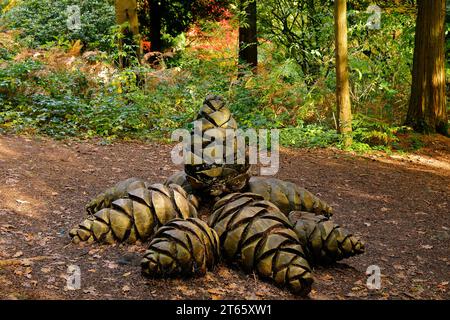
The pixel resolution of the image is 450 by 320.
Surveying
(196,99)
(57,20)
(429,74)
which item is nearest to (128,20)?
(196,99)

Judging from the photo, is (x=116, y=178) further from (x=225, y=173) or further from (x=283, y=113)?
(x=283, y=113)

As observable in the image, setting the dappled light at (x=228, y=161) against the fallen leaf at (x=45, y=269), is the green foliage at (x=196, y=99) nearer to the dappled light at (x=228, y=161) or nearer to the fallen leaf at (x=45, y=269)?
the dappled light at (x=228, y=161)

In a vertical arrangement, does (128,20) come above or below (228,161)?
above

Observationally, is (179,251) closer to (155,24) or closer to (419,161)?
(419,161)

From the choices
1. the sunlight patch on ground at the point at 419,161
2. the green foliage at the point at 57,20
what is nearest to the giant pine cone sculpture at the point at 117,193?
the sunlight patch on ground at the point at 419,161

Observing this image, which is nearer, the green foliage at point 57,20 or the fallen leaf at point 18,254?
the fallen leaf at point 18,254

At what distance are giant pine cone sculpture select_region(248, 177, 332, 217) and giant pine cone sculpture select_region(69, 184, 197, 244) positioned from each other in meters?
0.49

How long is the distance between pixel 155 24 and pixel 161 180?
11139 millimetres

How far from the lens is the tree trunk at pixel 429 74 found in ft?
29.7

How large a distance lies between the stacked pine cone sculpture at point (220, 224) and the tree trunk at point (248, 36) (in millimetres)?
9813

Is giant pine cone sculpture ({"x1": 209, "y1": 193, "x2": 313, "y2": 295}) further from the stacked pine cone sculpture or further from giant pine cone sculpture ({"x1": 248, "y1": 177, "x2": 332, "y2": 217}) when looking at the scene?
giant pine cone sculpture ({"x1": 248, "y1": 177, "x2": 332, "y2": 217})

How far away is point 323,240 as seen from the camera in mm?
2838

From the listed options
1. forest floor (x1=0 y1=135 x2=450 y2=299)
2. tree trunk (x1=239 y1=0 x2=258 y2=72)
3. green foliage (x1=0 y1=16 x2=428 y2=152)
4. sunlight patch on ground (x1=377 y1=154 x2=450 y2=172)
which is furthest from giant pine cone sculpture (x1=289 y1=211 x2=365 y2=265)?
tree trunk (x1=239 y1=0 x2=258 y2=72)

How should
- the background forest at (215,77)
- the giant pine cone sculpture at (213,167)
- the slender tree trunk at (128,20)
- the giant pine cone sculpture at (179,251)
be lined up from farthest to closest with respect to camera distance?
the slender tree trunk at (128,20)
the background forest at (215,77)
the giant pine cone sculpture at (213,167)
the giant pine cone sculpture at (179,251)
